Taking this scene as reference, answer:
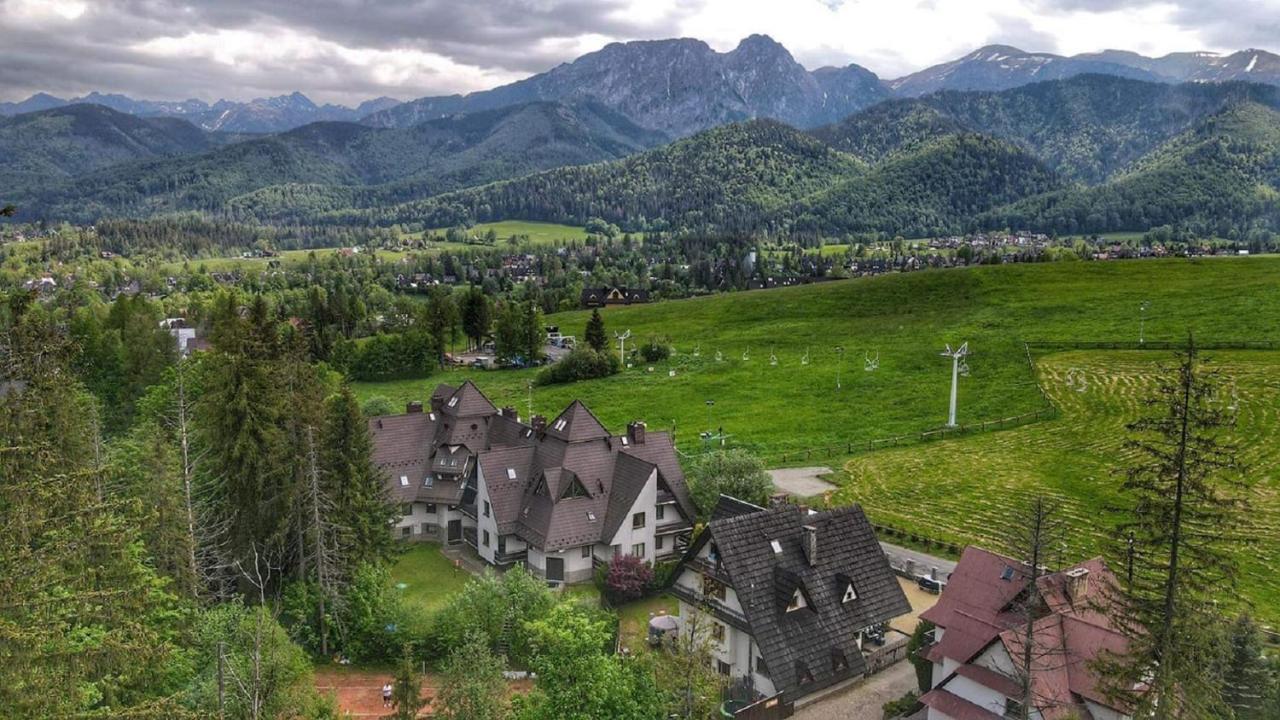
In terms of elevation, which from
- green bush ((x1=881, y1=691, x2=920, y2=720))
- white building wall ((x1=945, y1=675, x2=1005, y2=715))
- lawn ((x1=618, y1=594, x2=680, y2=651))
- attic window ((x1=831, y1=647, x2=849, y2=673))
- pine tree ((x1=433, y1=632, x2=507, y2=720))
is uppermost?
pine tree ((x1=433, y1=632, x2=507, y2=720))

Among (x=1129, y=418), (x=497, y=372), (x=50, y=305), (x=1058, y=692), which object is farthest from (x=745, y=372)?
(x=50, y=305)

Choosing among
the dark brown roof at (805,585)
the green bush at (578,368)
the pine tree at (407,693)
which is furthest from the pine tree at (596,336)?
the pine tree at (407,693)

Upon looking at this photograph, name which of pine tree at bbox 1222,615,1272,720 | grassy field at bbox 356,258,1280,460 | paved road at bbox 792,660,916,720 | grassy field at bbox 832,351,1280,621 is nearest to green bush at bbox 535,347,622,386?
grassy field at bbox 356,258,1280,460

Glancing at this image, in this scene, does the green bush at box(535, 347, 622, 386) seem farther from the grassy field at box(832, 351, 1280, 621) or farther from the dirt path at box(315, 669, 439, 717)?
the dirt path at box(315, 669, 439, 717)

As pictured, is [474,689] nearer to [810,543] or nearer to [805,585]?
[805,585]

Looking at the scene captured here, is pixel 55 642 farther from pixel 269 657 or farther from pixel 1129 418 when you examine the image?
pixel 1129 418

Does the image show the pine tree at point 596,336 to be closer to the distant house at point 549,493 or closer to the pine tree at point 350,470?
the distant house at point 549,493
